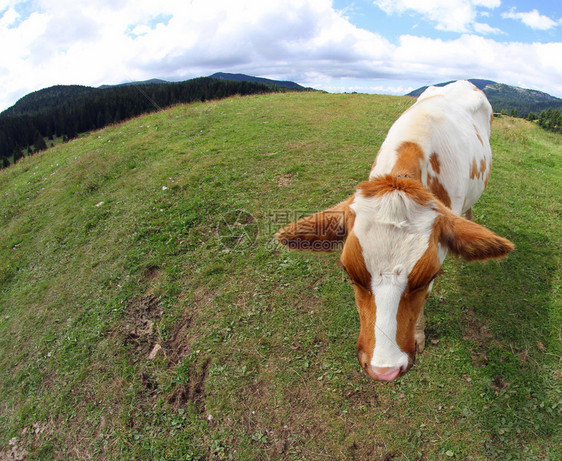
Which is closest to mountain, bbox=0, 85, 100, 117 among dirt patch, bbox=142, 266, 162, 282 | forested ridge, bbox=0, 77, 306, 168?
forested ridge, bbox=0, 77, 306, 168

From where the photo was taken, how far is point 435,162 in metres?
3.58

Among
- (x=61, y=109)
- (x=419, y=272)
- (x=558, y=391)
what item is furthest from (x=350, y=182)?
(x=61, y=109)

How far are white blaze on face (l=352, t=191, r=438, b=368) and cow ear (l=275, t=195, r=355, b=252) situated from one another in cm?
25

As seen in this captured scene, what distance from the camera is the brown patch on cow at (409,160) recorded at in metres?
3.13

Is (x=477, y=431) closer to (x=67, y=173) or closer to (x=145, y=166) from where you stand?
(x=145, y=166)

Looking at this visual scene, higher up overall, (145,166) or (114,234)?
(145,166)

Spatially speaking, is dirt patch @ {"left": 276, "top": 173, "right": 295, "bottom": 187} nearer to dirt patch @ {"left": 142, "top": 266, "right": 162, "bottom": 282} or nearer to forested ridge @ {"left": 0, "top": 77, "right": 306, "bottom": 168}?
dirt patch @ {"left": 142, "top": 266, "right": 162, "bottom": 282}

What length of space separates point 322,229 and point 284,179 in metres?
6.62

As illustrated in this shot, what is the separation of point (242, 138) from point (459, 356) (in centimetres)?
1092

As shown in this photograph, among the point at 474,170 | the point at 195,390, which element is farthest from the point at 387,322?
the point at 474,170

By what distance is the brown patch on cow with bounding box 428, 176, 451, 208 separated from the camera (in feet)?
11.3

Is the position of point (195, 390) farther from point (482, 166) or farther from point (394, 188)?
point (482, 166)

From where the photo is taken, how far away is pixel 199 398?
4.19 meters

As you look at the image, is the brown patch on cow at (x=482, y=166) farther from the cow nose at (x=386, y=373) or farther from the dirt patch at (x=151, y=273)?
the dirt patch at (x=151, y=273)
